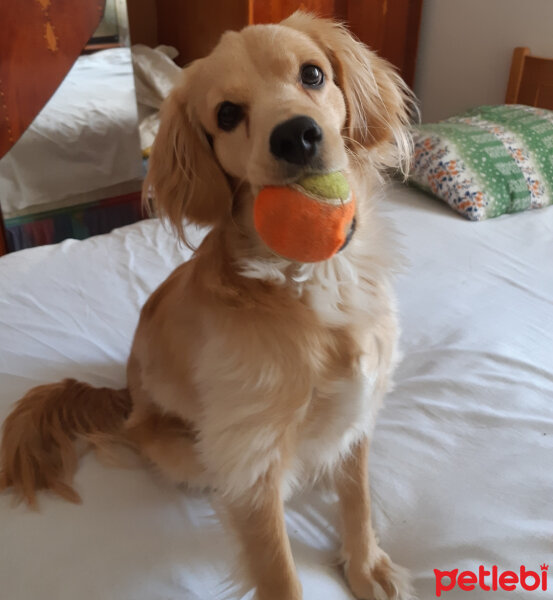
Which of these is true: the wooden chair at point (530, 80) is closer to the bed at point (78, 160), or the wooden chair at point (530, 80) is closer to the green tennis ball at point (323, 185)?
the bed at point (78, 160)

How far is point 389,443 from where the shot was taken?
43.4 inches

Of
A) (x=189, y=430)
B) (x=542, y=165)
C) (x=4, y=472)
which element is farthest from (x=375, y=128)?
(x=542, y=165)

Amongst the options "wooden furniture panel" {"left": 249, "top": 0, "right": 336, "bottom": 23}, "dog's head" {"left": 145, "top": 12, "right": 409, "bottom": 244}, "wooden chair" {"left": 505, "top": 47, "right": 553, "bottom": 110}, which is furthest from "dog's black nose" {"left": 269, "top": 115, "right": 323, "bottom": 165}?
"wooden chair" {"left": 505, "top": 47, "right": 553, "bottom": 110}

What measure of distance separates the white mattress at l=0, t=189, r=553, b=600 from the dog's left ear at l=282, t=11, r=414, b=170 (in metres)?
0.53

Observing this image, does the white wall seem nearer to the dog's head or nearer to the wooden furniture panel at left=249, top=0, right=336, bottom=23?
the wooden furniture panel at left=249, top=0, right=336, bottom=23

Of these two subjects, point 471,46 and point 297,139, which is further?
point 471,46

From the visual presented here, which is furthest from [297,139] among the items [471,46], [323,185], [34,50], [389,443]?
[471,46]

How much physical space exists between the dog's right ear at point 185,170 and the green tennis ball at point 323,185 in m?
0.19

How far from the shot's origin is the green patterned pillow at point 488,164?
1.95 meters

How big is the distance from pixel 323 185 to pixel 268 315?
0.71 feet

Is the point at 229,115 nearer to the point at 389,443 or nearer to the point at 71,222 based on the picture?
the point at 389,443

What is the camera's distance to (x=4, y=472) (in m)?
0.97

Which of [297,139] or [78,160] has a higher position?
[297,139]

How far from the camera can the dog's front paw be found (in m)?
0.89
